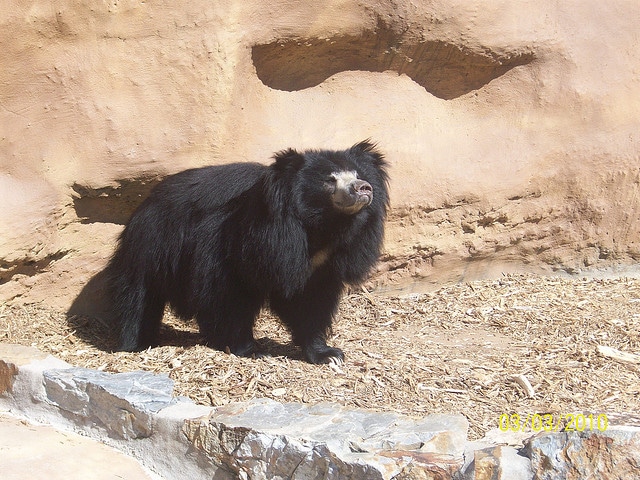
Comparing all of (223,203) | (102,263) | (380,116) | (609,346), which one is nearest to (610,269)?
(609,346)

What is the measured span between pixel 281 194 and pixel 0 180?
Result: 220 cm

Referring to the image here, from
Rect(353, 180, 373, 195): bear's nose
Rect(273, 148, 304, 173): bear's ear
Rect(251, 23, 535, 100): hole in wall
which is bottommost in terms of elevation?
Rect(353, 180, 373, 195): bear's nose

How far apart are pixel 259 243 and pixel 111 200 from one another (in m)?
1.72

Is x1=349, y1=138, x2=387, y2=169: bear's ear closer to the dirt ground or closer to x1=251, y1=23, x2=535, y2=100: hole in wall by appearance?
the dirt ground

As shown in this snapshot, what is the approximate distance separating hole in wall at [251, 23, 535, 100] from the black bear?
144 cm

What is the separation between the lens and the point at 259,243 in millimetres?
5285

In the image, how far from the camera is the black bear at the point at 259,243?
17.2 ft

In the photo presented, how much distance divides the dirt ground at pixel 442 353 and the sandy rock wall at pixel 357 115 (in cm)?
42

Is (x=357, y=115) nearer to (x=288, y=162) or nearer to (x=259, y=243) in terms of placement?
(x=288, y=162)

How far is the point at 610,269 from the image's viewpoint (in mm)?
7449

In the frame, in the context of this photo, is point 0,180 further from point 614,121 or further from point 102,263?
point 614,121

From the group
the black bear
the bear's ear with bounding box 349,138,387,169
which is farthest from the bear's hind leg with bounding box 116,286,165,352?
the bear's ear with bounding box 349,138,387,169

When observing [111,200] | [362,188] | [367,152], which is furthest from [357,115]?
[111,200]

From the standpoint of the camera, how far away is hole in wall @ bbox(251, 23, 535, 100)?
6719 millimetres
